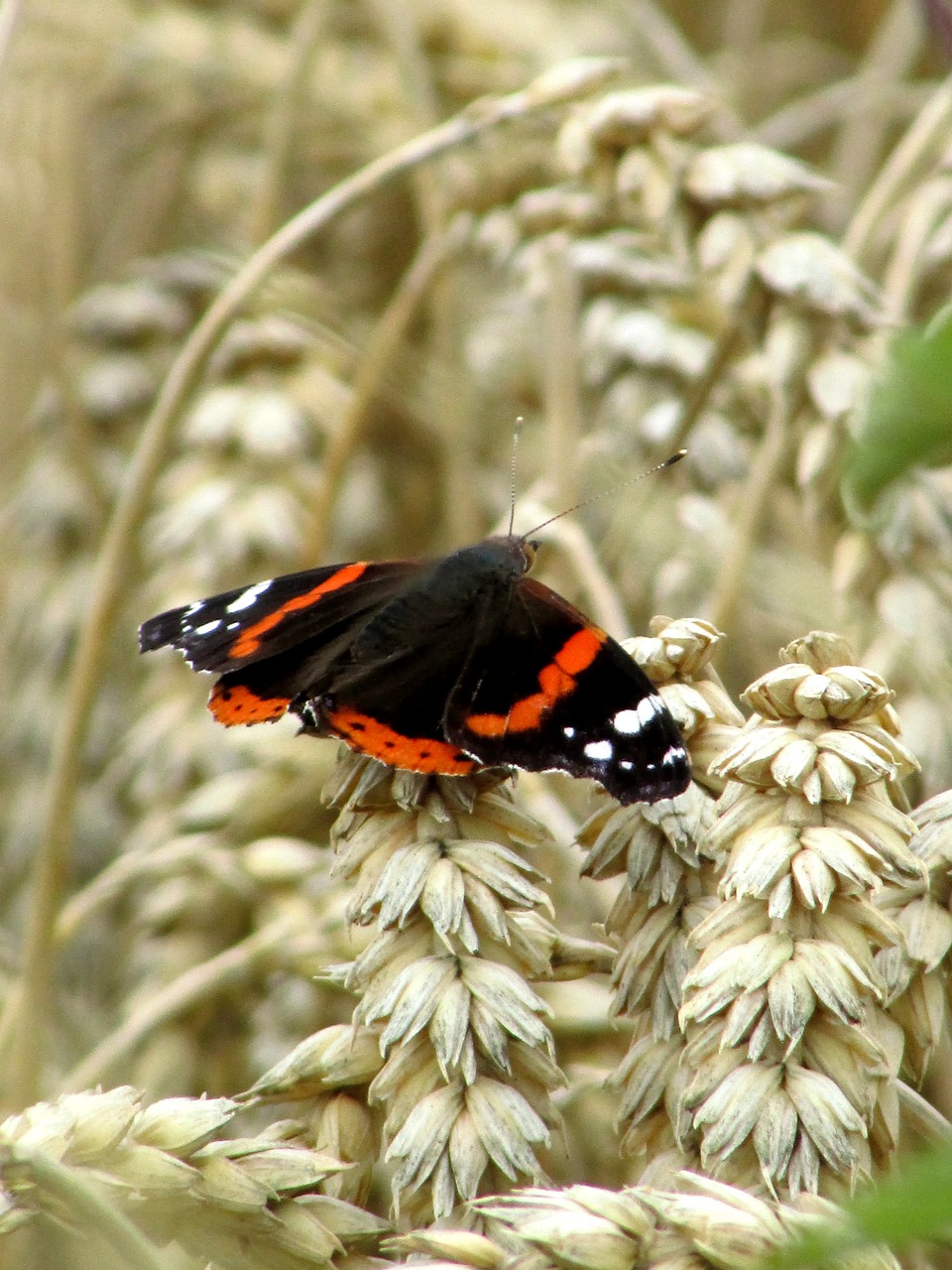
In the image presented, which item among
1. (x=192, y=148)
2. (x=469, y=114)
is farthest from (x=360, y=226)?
(x=469, y=114)

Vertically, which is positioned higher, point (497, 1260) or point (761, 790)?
point (761, 790)

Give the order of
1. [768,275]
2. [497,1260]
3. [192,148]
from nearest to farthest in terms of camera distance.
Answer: [497,1260], [768,275], [192,148]

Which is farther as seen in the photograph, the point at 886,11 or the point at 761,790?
the point at 886,11

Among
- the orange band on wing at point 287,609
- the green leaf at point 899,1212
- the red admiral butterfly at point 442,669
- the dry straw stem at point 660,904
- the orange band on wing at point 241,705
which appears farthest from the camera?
the orange band on wing at point 287,609

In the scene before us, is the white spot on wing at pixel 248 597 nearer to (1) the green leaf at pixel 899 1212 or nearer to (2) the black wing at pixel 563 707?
(2) the black wing at pixel 563 707

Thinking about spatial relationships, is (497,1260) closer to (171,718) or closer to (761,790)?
(761,790)

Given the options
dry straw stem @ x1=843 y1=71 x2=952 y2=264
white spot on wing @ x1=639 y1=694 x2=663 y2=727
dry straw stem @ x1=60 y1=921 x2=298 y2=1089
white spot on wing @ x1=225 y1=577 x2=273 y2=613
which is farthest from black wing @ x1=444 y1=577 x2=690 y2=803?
dry straw stem @ x1=843 y1=71 x2=952 y2=264

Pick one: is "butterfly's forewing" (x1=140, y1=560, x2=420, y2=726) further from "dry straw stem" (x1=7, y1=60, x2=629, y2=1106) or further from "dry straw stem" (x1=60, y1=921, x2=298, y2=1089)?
"dry straw stem" (x1=60, y1=921, x2=298, y2=1089)

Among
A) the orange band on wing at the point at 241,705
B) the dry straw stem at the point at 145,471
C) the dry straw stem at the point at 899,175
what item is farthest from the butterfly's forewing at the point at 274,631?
the dry straw stem at the point at 899,175
